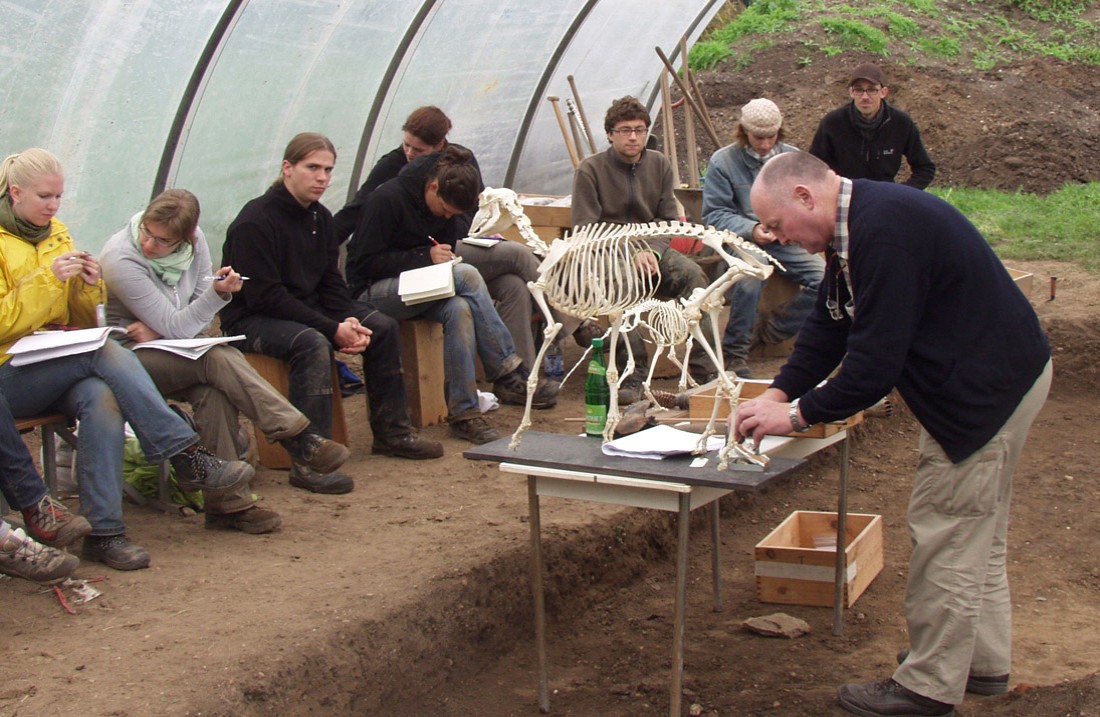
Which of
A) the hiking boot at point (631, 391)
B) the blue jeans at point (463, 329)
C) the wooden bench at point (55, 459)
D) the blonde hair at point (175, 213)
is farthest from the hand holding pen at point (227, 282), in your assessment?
the hiking boot at point (631, 391)

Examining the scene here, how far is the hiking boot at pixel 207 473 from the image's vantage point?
5.30m

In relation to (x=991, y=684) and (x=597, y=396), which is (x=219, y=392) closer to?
(x=597, y=396)

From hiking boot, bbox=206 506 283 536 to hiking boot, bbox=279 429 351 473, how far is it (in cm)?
48

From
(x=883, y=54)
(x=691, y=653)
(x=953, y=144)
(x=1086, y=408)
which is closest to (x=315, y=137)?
(x=691, y=653)

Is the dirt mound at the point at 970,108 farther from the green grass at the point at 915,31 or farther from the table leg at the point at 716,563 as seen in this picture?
the table leg at the point at 716,563

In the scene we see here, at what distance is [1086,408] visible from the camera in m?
8.53

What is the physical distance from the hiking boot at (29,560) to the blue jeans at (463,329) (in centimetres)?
287

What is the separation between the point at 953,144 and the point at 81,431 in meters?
13.8

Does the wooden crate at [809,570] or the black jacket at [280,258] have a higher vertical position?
the black jacket at [280,258]

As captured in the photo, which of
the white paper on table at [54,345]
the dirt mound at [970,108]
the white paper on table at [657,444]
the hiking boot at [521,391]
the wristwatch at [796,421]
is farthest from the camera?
the dirt mound at [970,108]

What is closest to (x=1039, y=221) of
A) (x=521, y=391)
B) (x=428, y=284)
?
(x=521, y=391)

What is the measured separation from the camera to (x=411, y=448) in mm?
6652

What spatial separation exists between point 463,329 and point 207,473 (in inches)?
81.5

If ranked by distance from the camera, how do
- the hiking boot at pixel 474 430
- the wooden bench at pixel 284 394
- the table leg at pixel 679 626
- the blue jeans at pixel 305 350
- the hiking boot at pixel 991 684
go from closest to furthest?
the table leg at pixel 679 626 < the hiking boot at pixel 991 684 < the blue jeans at pixel 305 350 < the wooden bench at pixel 284 394 < the hiking boot at pixel 474 430
